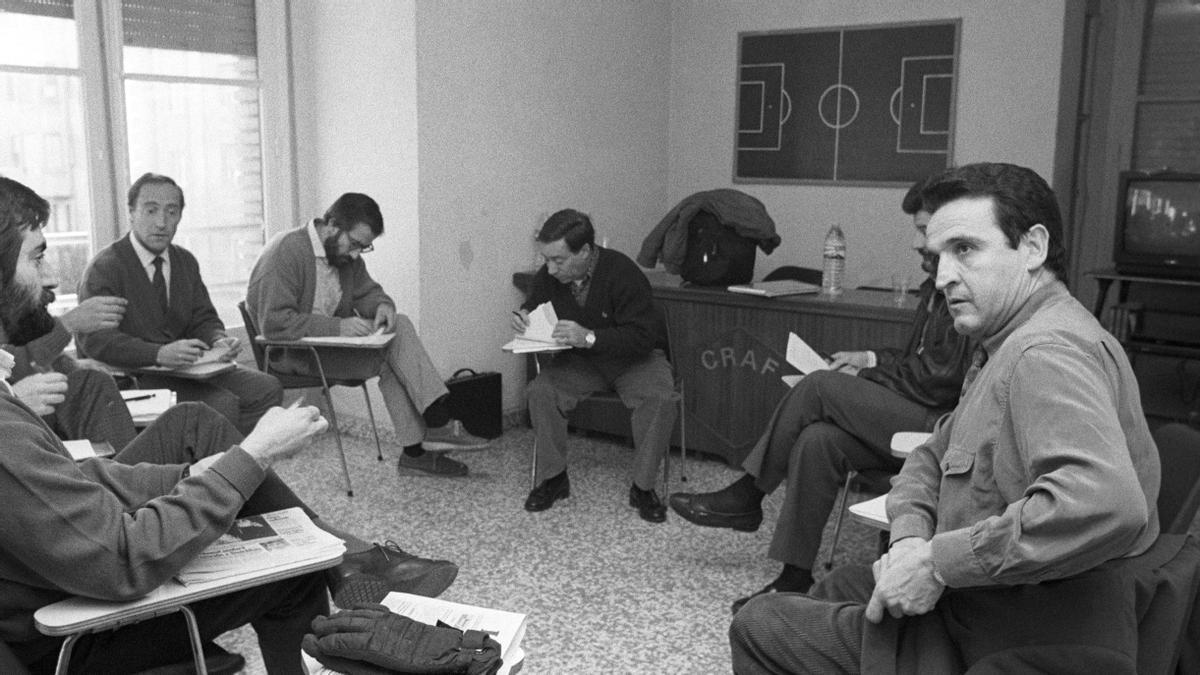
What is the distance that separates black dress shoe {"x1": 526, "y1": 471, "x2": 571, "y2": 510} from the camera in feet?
13.8

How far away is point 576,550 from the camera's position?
149 inches

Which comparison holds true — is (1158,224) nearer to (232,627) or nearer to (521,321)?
(521,321)

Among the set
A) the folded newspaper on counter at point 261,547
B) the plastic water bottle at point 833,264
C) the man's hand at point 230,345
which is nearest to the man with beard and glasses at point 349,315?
the man's hand at point 230,345

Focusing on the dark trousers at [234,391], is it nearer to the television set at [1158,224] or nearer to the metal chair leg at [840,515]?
the metal chair leg at [840,515]

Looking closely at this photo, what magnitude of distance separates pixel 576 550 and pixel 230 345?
156 centimetres

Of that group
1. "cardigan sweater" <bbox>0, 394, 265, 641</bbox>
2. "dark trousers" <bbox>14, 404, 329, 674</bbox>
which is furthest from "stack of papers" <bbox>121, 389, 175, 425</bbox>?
"cardigan sweater" <bbox>0, 394, 265, 641</bbox>

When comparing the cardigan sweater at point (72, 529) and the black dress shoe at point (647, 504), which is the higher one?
the cardigan sweater at point (72, 529)

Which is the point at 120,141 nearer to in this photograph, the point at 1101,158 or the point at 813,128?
the point at 813,128

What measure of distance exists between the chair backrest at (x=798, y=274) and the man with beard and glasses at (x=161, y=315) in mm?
2457

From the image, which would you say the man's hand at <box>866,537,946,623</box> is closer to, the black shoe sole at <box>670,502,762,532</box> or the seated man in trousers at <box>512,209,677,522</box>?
the black shoe sole at <box>670,502,762,532</box>

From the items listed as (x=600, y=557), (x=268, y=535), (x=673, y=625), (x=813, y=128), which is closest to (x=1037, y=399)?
(x=268, y=535)

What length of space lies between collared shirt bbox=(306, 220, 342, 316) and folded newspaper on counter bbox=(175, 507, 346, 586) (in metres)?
2.44

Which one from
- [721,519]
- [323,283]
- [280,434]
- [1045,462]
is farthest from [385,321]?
[1045,462]

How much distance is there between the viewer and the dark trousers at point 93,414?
3.25 m
